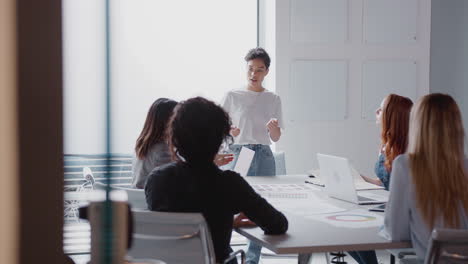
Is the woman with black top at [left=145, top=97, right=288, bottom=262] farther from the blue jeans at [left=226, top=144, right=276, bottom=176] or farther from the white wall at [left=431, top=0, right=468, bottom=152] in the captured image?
the white wall at [left=431, top=0, right=468, bottom=152]

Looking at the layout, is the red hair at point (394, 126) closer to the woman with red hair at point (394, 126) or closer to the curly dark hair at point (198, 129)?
the woman with red hair at point (394, 126)

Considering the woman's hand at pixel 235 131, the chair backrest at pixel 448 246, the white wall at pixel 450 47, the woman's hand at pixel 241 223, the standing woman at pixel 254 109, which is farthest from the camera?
the white wall at pixel 450 47

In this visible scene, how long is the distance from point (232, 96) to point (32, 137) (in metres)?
3.38

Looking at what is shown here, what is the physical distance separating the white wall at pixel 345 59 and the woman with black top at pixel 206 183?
2601 mm

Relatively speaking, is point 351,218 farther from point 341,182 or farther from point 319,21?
point 319,21

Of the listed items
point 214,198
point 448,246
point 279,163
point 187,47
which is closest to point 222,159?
point 214,198

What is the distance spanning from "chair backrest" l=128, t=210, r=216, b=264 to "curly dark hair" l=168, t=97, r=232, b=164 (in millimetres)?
275

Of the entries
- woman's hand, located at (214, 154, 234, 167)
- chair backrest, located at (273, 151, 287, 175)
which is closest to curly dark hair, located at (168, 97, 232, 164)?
woman's hand, located at (214, 154, 234, 167)

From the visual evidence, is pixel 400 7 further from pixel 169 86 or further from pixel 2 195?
pixel 2 195

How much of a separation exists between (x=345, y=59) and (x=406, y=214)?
2.82 m

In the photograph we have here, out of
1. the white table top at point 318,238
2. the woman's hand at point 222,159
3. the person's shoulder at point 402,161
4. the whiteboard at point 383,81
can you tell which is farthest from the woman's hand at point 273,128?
the person's shoulder at point 402,161

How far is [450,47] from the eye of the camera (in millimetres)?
4945

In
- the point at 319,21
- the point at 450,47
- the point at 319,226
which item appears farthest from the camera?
the point at 450,47

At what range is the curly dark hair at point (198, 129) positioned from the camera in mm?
1877
